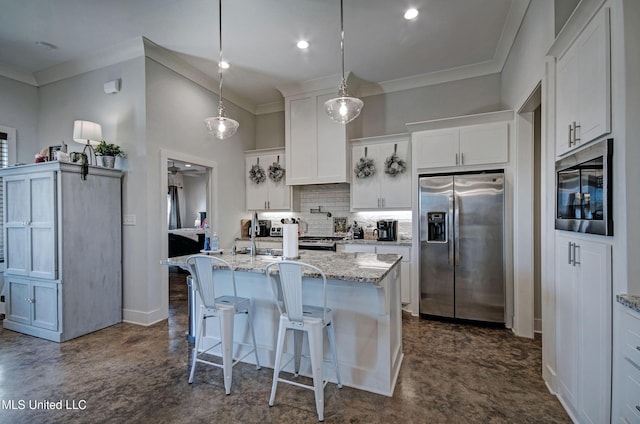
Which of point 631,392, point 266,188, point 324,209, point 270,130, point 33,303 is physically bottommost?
point 33,303

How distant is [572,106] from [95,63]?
501cm

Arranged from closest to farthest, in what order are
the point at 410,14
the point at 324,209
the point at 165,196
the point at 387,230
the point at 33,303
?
the point at 410,14 < the point at 33,303 < the point at 165,196 < the point at 387,230 < the point at 324,209

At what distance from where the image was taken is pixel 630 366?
1.35 m

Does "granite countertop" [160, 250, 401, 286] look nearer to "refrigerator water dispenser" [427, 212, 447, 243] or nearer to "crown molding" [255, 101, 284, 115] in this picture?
"refrigerator water dispenser" [427, 212, 447, 243]

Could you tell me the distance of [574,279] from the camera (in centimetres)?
184

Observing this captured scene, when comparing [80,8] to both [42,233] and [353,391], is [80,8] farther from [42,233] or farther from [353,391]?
[353,391]

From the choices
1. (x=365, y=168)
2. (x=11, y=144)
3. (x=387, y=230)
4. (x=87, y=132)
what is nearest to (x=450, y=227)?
(x=387, y=230)

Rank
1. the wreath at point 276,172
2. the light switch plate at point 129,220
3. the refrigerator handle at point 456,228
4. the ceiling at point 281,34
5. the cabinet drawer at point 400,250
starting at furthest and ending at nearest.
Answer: the wreath at point 276,172 < the cabinet drawer at point 400,250 < the light switch plate at point 129,220 < the refrigerator handle at point 456,228 < the ceiling at point 281,34

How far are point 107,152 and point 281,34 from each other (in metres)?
2.46

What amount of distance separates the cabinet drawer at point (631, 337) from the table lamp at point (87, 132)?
4.79 meters

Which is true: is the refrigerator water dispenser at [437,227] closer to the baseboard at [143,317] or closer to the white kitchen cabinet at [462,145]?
the white kitchen cabinet at [462,145]

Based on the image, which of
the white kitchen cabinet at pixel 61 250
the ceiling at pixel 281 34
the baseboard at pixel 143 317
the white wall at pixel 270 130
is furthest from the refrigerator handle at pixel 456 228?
the white kitchen cabinet at pixel 61 250

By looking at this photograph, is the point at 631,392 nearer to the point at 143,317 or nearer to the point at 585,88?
the point at 585,88

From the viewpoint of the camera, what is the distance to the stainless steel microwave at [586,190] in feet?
4.88
